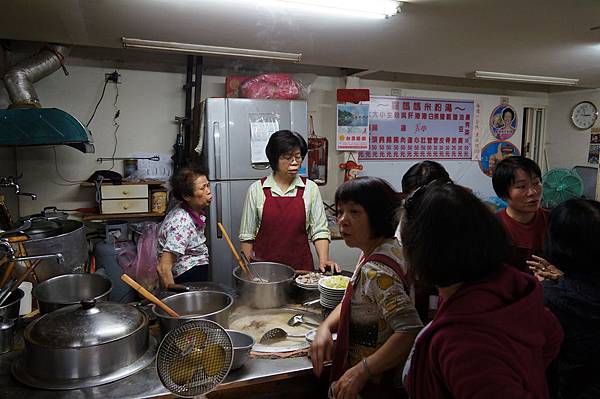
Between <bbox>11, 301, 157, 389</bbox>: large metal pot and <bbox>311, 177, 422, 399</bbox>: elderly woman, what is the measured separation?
617 mm

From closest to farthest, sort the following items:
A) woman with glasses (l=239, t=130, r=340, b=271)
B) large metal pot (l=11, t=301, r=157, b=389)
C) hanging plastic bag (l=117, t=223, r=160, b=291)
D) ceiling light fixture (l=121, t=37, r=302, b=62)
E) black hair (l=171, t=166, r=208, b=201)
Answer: large metal pot (l=11, t=301, r=157, b=389), black hair (l=171, t=166, r=208, b=201), woman with glasses (l=239, t=130, r=340, b=271), ceiling light fixture (l=121, t=37, r=302, b=62), hanging plastic bag (l=117, t=223, r=160, b=291)

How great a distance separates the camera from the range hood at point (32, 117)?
2900 millimetres

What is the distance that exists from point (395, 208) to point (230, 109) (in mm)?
2573

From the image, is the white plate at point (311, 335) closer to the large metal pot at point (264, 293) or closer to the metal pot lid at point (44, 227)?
the large metal pot at point (264, 293)

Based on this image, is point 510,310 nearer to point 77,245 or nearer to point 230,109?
point 77,245

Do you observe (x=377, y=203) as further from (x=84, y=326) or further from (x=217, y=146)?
(x=217, y=146)

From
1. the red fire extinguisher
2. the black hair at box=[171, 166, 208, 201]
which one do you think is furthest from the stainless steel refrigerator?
the black hair at box=[171, 166, 208, 201]

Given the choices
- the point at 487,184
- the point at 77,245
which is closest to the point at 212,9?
the point at 77,245

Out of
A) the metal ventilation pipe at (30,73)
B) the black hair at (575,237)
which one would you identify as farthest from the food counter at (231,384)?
the metal ventilation pipe at (30,73)

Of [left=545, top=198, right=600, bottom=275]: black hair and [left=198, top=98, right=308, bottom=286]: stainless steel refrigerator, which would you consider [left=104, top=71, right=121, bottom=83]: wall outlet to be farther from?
[left=545, top=198, right=600, bottom=275]: black hair

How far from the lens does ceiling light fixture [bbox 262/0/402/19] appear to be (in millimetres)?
2275

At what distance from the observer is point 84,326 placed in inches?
53.1

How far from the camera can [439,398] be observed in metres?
0.97

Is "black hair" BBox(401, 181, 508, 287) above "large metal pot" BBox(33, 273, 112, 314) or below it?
above
